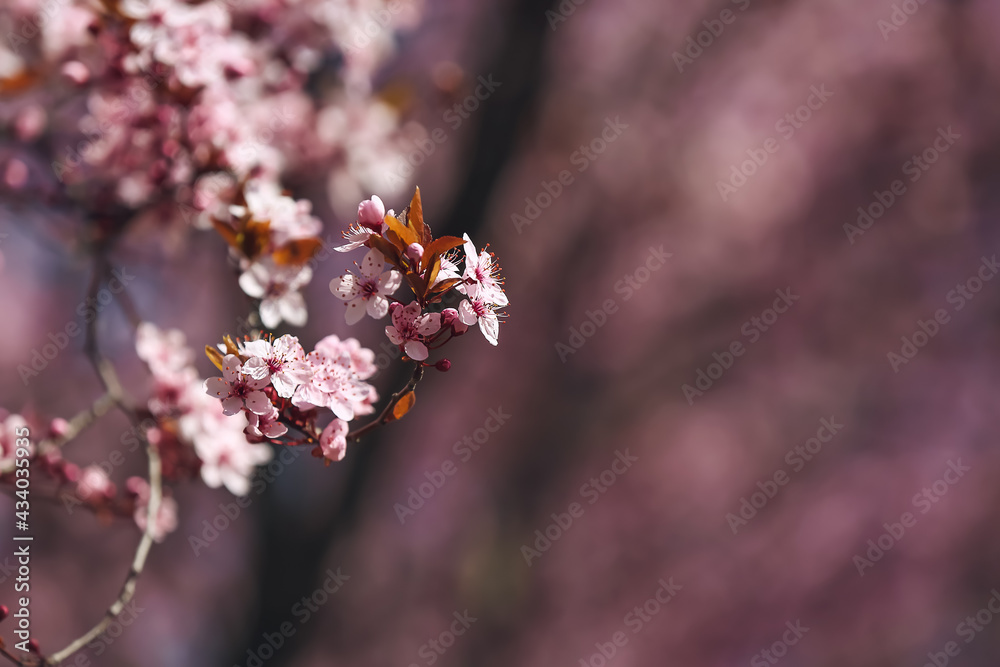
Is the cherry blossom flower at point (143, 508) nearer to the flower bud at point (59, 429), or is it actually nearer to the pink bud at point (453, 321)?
the flower bud at point (59, 429)

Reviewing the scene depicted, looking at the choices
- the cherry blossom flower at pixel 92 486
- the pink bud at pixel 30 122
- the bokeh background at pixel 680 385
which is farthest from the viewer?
the bokeh background at pixel 680 385

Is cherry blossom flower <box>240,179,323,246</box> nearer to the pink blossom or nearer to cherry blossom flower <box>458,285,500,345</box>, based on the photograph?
the pink blossom

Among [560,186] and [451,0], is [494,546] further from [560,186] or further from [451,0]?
[451,0]

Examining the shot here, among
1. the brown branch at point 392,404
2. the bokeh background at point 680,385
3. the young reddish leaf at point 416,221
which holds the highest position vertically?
the young reddish leaf at point 416,221

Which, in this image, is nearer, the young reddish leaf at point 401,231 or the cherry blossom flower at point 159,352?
the young reddish leaf at point 401,231

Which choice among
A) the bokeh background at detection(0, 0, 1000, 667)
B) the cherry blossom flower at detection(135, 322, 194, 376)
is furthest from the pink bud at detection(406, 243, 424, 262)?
the bokeh background at detection(0, 0, 1000, 667)

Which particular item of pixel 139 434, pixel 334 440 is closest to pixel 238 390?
pixel 334 440

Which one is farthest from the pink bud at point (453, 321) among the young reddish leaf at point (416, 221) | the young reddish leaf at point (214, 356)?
the young reddish leaf at point (214, 356)

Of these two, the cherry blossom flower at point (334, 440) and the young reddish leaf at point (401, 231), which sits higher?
the young reddish leaf at point (401, 231)

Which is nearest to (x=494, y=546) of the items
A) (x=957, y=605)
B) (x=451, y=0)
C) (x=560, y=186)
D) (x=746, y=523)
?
(x=560, y=186)
